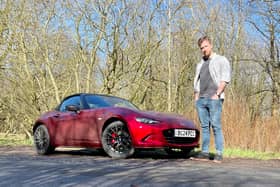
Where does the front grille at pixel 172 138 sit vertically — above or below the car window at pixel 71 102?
below

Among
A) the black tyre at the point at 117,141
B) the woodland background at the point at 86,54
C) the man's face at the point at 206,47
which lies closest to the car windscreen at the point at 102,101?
the black tyre at the point at 117,141

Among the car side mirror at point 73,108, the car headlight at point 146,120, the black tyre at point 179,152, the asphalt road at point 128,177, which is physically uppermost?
the car side mirror at point 73,108

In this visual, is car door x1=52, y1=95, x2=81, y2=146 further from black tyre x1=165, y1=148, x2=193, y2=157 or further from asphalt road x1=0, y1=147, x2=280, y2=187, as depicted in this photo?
asphalt road x1=0, y1=147, x2=280, y2=187

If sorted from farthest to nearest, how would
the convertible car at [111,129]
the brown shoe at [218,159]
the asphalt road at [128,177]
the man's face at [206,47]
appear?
1. the convertible car at [111,129]
2. the man's face at [206,47]
3. the brown shoe at [218,159]
4. the asphalt road at [128,177]

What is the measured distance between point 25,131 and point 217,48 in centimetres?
1207

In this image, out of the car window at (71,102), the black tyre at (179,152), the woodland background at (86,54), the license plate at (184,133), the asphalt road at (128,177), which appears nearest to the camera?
the asphalt road at (128,177)

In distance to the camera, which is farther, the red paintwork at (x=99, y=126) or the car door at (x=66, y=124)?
the car door at (x=66, y=124)

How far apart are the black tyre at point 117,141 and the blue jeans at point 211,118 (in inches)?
50.1

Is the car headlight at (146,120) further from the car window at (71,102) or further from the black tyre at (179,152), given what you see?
the car window at (71,102)

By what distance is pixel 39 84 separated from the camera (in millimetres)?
15742

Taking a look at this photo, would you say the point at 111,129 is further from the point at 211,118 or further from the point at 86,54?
the point at 86,54

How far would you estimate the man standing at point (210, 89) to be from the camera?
6.52 metres

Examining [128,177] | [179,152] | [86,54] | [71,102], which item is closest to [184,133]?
[179,152]

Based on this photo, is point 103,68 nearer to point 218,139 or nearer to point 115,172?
point 218,139
